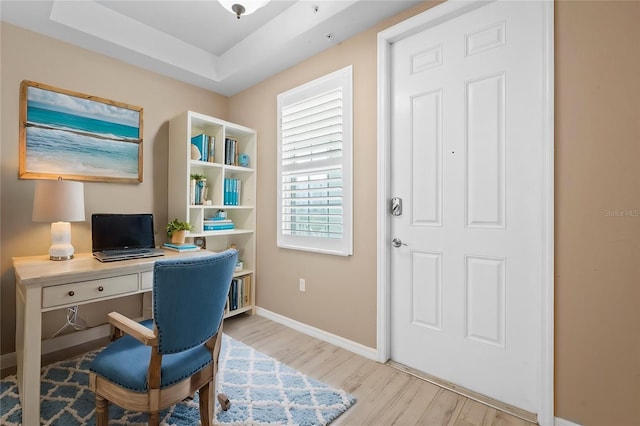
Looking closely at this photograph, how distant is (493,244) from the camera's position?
1.70 m

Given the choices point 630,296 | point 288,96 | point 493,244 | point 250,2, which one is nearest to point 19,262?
point 250,2

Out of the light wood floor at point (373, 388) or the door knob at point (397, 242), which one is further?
the door knob at point (397, 242)

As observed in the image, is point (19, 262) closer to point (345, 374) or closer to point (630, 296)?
point (345, 374)

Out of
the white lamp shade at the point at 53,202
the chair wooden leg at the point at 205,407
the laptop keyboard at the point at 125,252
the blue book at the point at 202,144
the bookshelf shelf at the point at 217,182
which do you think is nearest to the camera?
the chair wooden leg at the point at 205,407

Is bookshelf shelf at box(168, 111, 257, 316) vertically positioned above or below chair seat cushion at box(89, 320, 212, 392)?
above

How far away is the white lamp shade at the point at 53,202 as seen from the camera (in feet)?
5.96

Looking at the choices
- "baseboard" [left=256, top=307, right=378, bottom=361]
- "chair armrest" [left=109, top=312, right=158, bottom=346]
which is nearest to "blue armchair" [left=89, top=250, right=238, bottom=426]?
"chair armrest" [left=109, top=312, right=158, bottom=346]

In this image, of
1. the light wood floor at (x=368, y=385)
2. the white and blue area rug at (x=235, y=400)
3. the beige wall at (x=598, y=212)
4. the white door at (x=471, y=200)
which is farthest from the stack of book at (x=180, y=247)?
the beige wall at (x=598, y=212)

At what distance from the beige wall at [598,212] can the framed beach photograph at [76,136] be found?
3.18 meters

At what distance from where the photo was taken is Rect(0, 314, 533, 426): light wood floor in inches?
60.7

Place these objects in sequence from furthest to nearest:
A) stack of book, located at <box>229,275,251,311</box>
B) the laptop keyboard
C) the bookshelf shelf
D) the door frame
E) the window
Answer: stack of book, located at <box>229,275,251,311</box> → the bookshelf shelf → the window → the laptop keyboard → the door frame

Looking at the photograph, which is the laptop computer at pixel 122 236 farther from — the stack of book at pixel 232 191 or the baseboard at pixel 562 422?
the baseboard at pixel 562 422

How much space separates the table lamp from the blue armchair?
3.21 ft

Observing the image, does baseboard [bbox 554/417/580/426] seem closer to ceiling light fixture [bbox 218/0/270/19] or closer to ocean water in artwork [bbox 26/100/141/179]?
ceiling light fixture [bbox 218/0/270/19]
